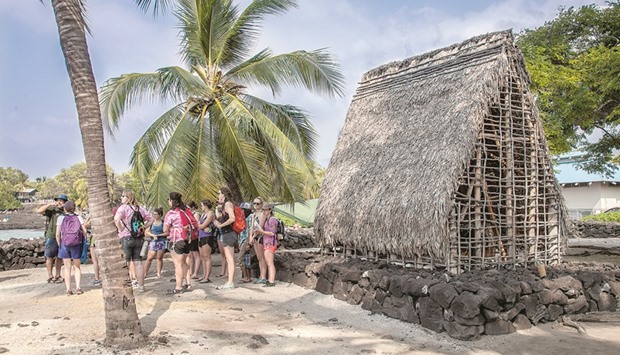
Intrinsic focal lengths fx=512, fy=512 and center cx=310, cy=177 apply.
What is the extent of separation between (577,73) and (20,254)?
623 inches

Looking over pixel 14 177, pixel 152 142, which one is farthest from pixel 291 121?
pixel 14 177

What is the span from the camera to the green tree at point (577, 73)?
547 inches

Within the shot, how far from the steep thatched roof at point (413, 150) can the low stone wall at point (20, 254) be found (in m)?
7.57

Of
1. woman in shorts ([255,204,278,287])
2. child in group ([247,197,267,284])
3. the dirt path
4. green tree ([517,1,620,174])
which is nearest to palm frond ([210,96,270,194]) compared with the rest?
child in group ([247,197,267,284])

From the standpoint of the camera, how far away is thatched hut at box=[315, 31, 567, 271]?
8164mm

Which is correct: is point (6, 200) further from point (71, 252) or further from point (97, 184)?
point (97, 184)

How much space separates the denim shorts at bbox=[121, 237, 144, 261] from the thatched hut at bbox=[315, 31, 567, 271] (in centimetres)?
370

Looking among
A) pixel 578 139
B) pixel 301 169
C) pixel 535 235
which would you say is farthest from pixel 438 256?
pixel 578 139

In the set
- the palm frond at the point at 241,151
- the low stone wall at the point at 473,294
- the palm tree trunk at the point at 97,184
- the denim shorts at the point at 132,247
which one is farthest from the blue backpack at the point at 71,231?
the palm frond at the point at 241,151

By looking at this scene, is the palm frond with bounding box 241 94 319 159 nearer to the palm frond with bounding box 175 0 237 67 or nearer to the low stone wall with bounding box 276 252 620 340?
the palm frond with bounding box 175 0 237 67

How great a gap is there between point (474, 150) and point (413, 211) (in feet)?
4.59

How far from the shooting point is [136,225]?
8242mm

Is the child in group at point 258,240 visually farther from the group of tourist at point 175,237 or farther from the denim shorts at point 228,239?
the denim shorts at point 228,239

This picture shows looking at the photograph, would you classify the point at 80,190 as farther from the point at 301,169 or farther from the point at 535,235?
the point at 535,235
